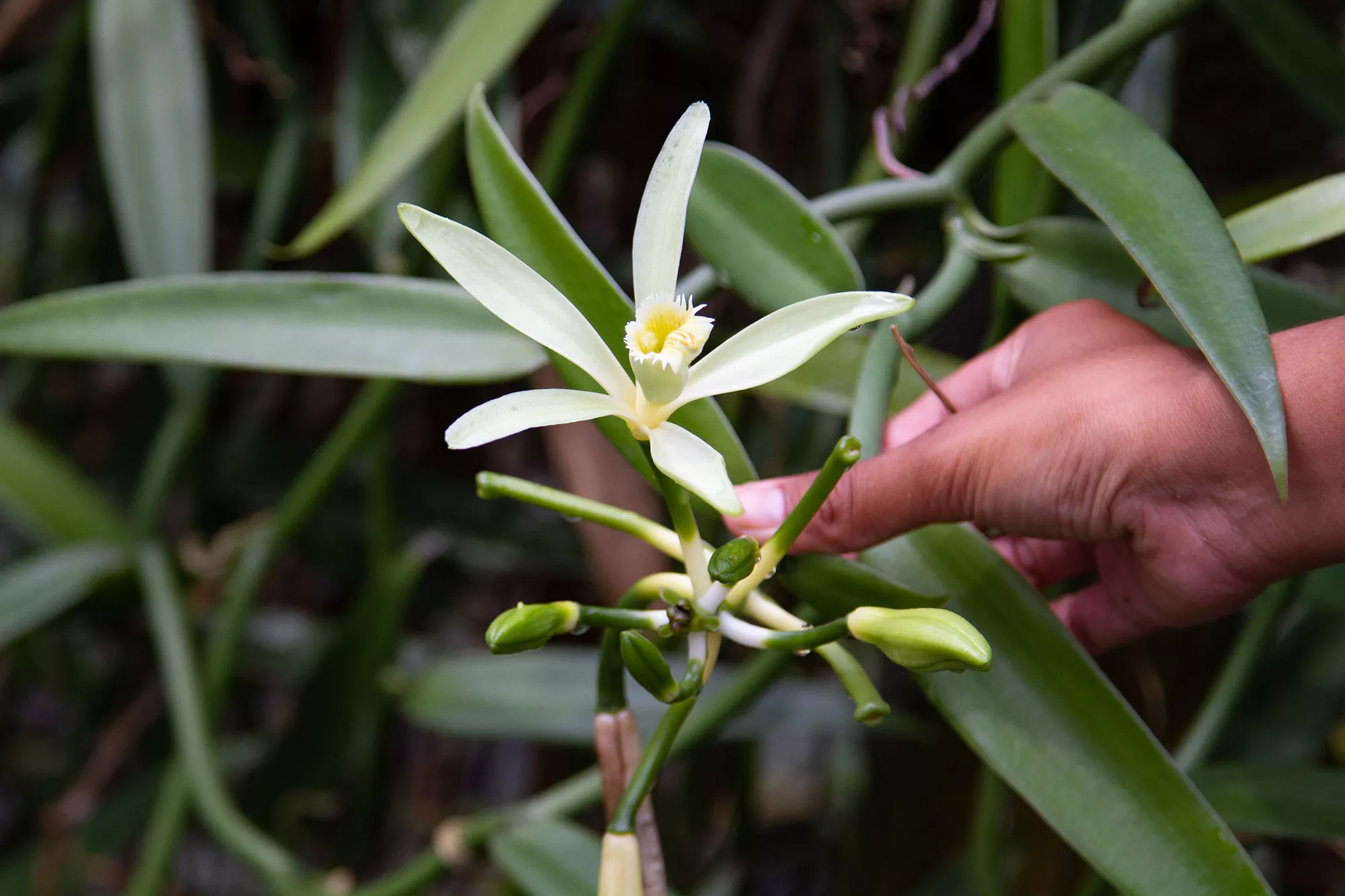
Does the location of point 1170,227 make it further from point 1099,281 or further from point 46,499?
point 46,499

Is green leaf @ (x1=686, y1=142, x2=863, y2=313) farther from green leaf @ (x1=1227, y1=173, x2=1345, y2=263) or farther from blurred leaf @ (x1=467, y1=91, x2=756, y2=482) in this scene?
green leaf @ (x1=1227, y1=173, x2=1345, y2=263)

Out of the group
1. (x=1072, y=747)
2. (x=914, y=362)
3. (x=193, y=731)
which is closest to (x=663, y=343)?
(x=914, y=362)

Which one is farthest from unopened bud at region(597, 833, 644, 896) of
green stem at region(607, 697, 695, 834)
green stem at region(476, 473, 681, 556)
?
green stem at region(476, 473, 681, 556)

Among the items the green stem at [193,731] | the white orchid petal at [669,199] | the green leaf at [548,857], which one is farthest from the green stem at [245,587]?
the white orchid petal at [669,199]

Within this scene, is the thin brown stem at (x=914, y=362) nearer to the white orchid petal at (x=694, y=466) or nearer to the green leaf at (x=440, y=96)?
the white orchid petal at (x=694, y=466)

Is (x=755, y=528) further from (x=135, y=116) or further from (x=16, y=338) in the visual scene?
(x=135, y=116)

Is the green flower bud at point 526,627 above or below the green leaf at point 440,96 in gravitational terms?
below
